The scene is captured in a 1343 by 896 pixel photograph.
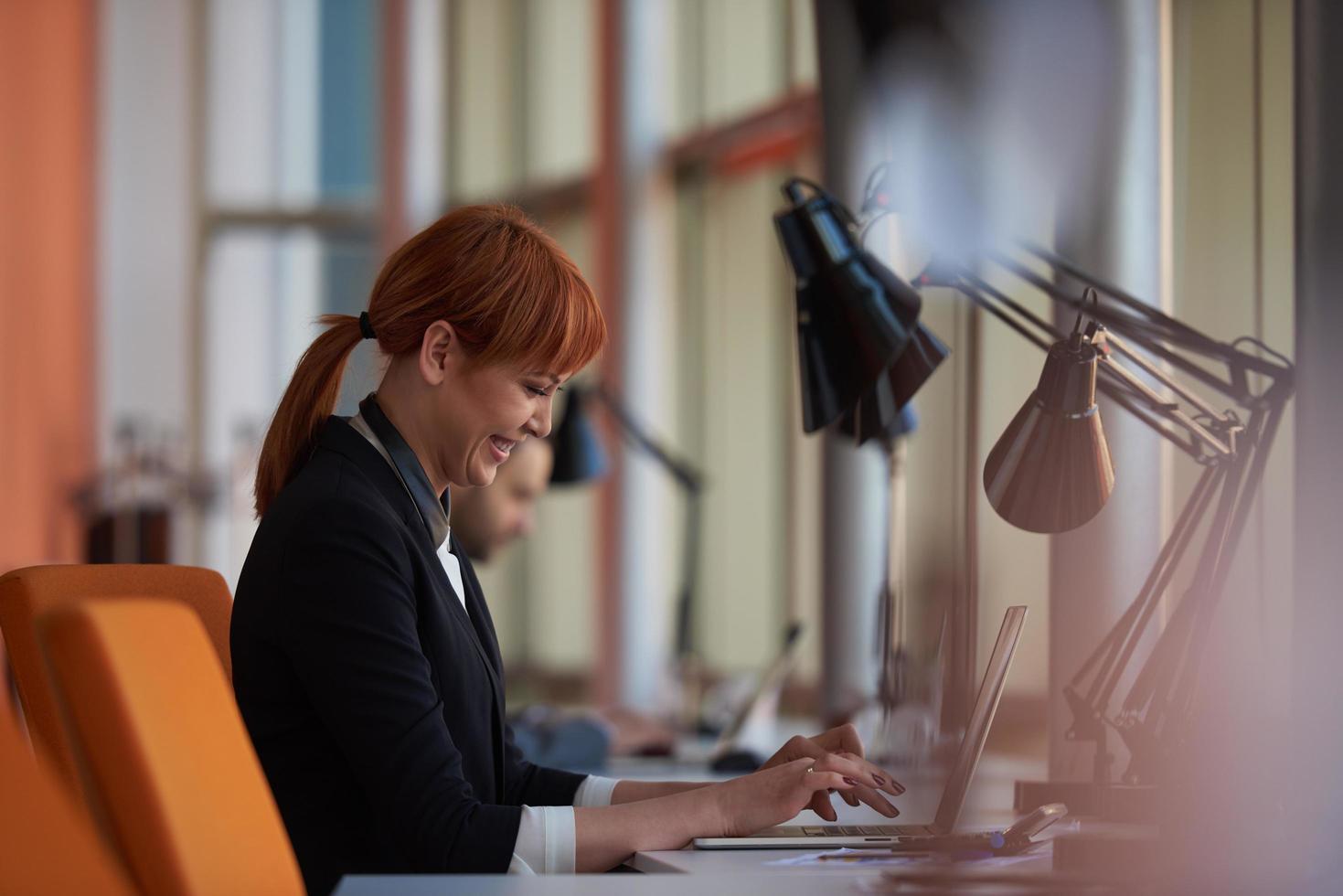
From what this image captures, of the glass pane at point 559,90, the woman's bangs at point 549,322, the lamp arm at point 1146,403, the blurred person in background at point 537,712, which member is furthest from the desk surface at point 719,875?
the glass pane at point 559,90

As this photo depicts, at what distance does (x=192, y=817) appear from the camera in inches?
38.5

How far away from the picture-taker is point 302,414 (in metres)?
1.55

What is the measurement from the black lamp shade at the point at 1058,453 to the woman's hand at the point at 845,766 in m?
0.31

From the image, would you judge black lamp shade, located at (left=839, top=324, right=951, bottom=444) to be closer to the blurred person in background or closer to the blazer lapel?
the blazer lapel

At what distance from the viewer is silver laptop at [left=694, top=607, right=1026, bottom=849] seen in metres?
1.45

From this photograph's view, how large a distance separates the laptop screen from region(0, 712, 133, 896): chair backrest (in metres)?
0.83

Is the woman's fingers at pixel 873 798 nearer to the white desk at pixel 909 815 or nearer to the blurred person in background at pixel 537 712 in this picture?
the white desk at pixel 909 815

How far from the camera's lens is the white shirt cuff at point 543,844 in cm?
136

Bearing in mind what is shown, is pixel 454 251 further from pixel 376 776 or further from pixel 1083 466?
pixel 1083 466

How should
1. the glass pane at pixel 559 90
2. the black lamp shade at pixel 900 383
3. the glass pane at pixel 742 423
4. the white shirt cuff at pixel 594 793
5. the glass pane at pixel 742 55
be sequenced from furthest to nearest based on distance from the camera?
the glass pane at pixel 559 90 → the glass pane at pixel 742 55 → the glass pane at pixel 742 423 → the black lamp shade at pixel 900 383 → the white shirt cuff at pixel 594 793

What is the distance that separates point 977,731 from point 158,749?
2.65 feet

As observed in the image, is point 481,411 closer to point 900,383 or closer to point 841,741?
point 841,741

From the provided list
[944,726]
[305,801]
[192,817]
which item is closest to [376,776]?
[305,801]

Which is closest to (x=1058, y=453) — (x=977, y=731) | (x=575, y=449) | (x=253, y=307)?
(x=977, y=731)
